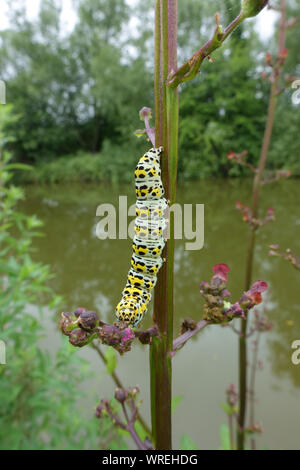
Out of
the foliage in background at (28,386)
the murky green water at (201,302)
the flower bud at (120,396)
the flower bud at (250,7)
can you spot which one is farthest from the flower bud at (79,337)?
the murky green water at (201,302)

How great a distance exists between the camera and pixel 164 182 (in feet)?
2.44

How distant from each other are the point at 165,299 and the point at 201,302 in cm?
487

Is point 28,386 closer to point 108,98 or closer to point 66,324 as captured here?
point 66,324

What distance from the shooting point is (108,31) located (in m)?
16.3

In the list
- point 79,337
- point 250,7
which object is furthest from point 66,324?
point 250,7

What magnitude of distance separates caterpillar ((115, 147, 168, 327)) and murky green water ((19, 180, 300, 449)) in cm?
202

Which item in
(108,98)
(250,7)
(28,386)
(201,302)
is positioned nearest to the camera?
(250,7)

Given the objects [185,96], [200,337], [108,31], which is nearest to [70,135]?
[108,31]

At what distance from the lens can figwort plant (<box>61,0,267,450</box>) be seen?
67cm

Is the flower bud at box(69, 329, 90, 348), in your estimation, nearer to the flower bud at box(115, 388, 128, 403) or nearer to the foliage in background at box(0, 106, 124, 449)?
the flower bud at box(115, 388, 128, 403)

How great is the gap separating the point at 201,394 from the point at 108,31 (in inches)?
731

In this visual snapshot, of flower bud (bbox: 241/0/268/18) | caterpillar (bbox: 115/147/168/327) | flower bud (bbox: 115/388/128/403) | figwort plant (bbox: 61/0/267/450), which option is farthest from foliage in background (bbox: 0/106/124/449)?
flower bud (bbox: 241/0/268/18)

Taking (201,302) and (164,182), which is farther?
(201,302)
